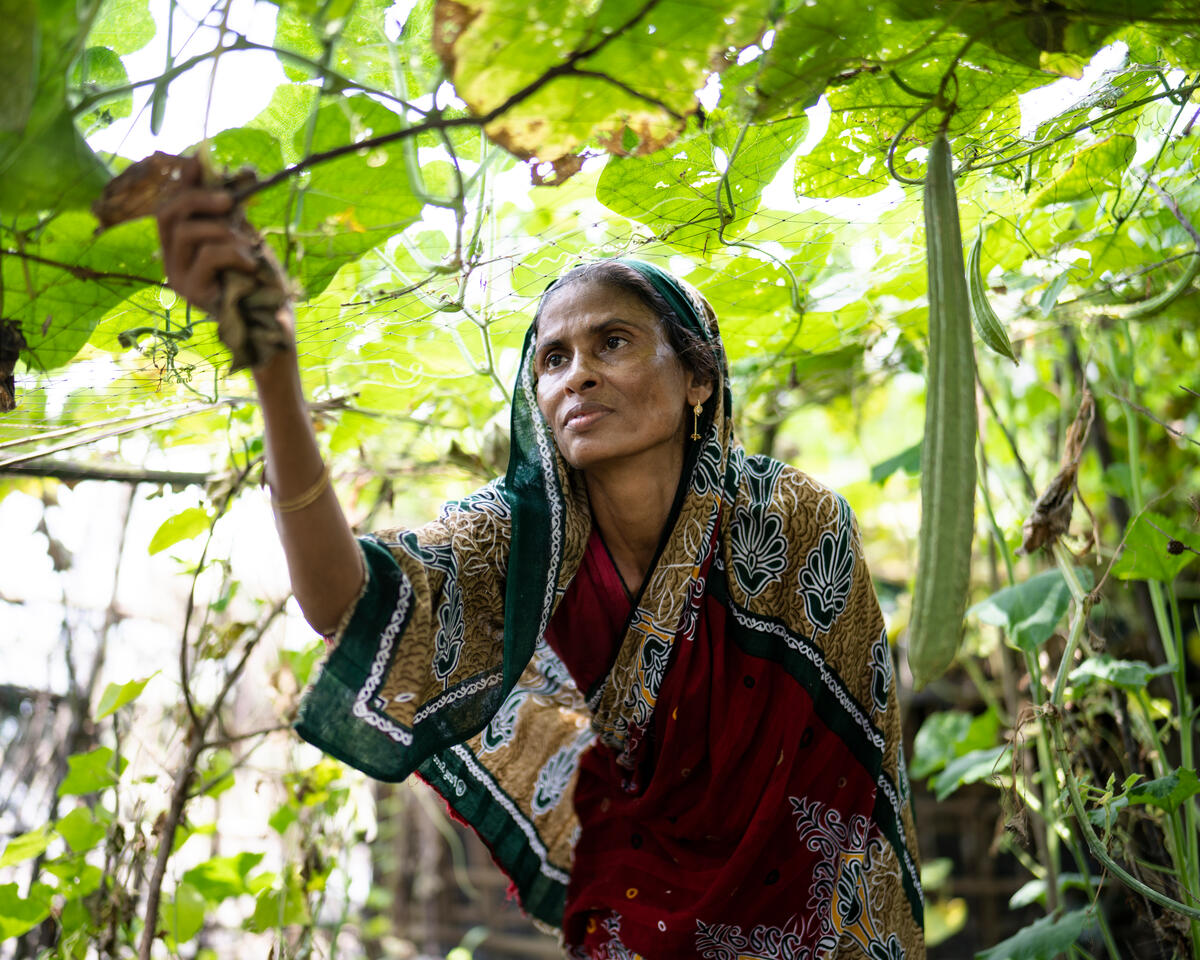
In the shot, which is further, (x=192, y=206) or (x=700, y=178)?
(x=700, y=178)

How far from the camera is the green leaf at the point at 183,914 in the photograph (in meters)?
2.14

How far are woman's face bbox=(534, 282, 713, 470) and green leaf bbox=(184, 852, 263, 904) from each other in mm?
1355

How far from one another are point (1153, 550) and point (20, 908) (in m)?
2.47

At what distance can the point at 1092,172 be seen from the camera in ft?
5.78

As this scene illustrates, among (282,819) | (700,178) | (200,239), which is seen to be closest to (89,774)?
(282,819)

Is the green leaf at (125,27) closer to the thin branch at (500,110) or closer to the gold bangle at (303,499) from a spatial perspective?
the thin branch at (500,110)

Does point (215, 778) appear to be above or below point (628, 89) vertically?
below

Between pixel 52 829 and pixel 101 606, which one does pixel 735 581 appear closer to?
pixel 52 829

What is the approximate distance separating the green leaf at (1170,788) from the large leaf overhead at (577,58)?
147 cm

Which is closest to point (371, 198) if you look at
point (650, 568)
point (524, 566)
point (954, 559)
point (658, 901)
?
point (524, 566)

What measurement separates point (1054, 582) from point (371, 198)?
1688mm

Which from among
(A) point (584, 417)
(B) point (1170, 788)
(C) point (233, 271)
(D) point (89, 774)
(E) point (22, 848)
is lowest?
(B) point (1170, 788)

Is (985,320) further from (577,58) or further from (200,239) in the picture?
(200,239)

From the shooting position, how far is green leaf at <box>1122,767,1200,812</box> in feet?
5.57
